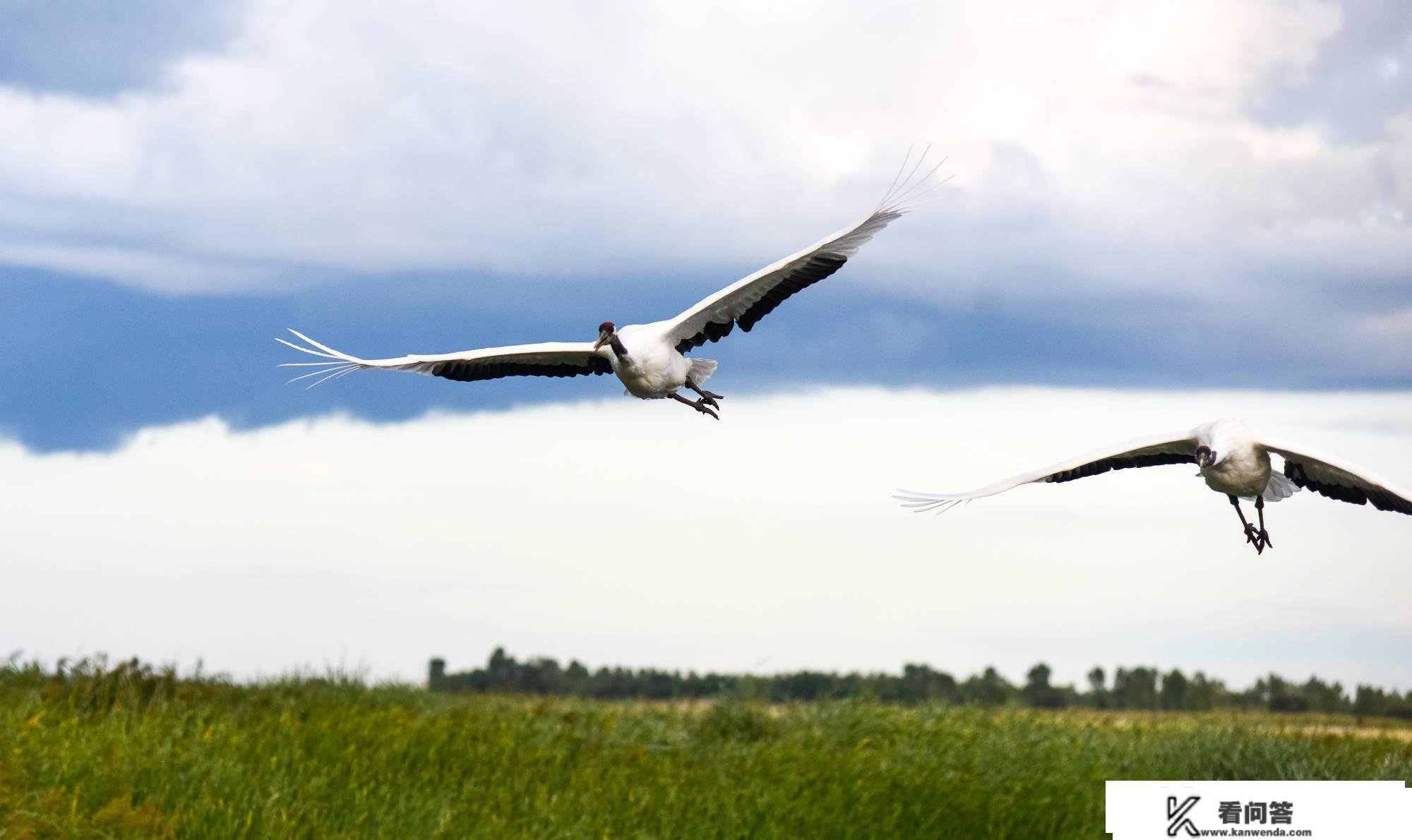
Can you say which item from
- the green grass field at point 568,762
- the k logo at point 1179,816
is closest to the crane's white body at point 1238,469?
the k logo at point 1179,816

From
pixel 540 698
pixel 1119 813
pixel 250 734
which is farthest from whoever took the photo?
pixel 540 698

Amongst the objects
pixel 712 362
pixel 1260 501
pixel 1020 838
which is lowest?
pixel 1020 838

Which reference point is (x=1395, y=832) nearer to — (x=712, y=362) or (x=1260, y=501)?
(x=1260, y=501)

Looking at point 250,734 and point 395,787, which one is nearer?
point 395,787

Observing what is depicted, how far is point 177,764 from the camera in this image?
12.0m

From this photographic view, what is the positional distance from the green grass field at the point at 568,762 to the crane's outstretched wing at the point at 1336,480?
7536mm

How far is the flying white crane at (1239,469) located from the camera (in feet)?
15.1

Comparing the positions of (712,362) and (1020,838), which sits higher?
(712,362)

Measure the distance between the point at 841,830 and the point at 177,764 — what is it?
5.89m

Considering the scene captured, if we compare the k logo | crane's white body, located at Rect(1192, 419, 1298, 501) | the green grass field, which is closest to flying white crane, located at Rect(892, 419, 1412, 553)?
crane's white body, located at Rect(1192, 419, 1298, 501)

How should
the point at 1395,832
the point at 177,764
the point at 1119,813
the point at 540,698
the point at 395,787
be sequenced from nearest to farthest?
the point at 1395,832 → the point at 1119,813 → the point at 177,764 → the point at 395,787 → the point at 540,698

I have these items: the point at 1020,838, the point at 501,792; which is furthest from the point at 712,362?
the point at 1020,838

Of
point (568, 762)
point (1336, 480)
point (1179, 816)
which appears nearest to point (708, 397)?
point (1336, 480)

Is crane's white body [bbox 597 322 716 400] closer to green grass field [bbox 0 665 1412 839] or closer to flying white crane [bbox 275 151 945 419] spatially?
flying white crane [bbox 275 151 945 419]
